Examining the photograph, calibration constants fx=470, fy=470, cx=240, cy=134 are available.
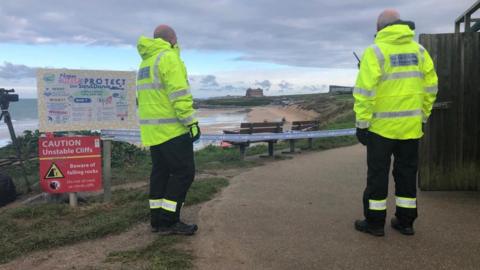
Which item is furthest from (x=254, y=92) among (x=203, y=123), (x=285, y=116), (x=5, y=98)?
(x=5, y=98)

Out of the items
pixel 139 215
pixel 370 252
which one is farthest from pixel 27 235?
pixel 370 252

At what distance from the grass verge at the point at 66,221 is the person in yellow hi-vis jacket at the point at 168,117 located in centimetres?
60

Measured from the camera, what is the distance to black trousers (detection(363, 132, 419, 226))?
4617mm

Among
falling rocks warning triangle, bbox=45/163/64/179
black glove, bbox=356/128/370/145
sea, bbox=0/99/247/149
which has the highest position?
black glove, bbox=356/128/370/145

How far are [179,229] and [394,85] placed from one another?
2613 millimetres

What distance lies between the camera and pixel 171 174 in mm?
4980

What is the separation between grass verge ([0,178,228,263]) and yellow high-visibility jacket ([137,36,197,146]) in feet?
3.58

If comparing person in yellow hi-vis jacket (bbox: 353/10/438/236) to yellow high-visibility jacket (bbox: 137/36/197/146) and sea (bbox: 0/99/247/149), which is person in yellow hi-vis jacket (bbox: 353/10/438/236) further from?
sea (bbox: 0/99/247/149)

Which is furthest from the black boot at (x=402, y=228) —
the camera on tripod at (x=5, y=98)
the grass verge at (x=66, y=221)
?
the camera on tripod at (x=5, y=98)

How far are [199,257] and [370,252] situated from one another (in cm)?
157

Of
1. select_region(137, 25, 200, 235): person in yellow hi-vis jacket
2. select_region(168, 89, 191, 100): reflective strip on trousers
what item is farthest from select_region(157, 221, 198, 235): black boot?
select_region(168, 89, 191, 100): reflective strip on trousers

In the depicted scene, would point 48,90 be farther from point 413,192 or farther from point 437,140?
point 437,140

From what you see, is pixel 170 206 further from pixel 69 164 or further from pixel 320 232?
pixel 69 164

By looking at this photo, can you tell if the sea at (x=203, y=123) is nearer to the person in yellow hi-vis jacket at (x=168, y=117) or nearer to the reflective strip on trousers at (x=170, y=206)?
the person in yellow hi-vis jacket at (x=168, y=117)
